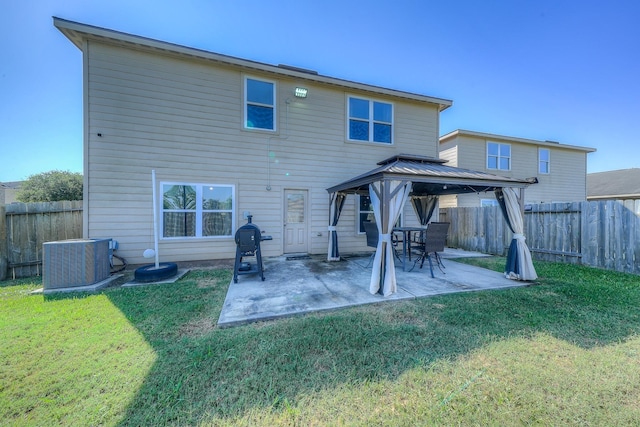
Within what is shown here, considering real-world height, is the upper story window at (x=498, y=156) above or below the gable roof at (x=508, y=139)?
below

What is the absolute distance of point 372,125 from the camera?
7930 millimetres

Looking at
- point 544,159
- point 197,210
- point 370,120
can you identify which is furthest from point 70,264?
point 544,159

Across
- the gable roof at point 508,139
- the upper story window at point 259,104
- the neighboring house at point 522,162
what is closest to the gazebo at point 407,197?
the upper story window at point 259,104

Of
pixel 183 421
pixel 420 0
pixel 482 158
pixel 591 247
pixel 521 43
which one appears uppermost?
pixel 420 0

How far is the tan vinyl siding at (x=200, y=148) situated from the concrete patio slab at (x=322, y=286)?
191cm

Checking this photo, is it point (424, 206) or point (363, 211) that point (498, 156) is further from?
point (363, 211)

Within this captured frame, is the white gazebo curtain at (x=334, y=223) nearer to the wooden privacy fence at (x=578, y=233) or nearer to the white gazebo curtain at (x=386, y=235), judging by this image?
the white gazebo curtain at (x=386, y=235)

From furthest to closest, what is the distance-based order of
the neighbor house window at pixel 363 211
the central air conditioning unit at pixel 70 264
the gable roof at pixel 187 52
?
the neighbor house window at pixel 363 211
the gable roof at pixel 187 52
the central air conditioning unit at pixel 70 264

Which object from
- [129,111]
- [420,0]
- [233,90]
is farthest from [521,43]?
[129,111]

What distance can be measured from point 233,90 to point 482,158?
1209 cm

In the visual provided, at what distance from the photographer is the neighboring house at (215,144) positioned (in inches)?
224

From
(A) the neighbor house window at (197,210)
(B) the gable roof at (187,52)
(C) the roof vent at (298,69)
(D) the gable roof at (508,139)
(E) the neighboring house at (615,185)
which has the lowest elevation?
(A) the neighbor house window at (197,210)

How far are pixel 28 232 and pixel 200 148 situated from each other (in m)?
4.12

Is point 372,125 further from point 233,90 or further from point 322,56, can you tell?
point 233,90
